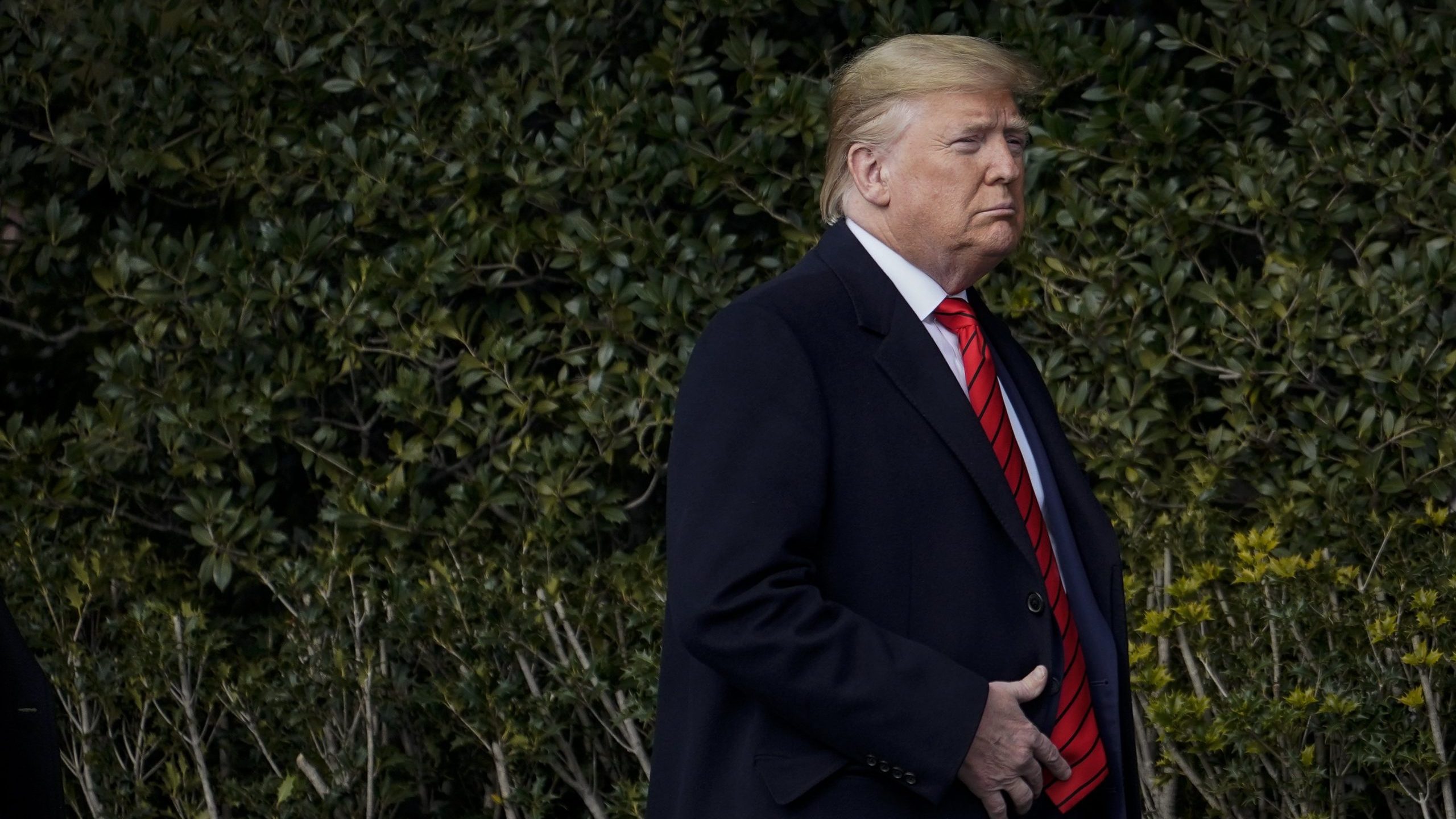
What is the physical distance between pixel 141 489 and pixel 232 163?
3.07 ft

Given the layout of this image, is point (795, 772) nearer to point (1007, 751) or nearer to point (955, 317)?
point (1007, 751)

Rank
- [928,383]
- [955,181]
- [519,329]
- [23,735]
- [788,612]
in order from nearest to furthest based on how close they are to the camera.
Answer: [23,735]
[788,612]
[928,383]
[955,181]
[519,329]

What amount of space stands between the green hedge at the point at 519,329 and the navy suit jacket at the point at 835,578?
54.9 inches

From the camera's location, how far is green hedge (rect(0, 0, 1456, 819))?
12.6 ft

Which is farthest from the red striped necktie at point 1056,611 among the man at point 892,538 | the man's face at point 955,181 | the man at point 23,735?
the man at point 23,735

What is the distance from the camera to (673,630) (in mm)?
2137

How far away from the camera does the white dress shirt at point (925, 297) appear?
243cm

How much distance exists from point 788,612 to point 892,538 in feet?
0.72

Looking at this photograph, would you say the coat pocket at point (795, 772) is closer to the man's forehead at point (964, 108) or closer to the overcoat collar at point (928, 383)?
the overcoat collar at point (928, 383)

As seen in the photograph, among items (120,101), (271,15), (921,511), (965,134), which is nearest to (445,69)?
(271,15)

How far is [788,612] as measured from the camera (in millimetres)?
2041

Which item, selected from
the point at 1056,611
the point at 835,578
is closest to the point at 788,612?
the point at 835,578

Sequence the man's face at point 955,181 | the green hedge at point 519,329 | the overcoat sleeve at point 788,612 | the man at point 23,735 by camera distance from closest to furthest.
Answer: the man at point 23,735, the overcoat sleeve at point 788,612, the man's face at point 955,181, the green hedge at point 519,329

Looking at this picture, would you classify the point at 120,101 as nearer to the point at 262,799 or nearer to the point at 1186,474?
the point at 262,799
